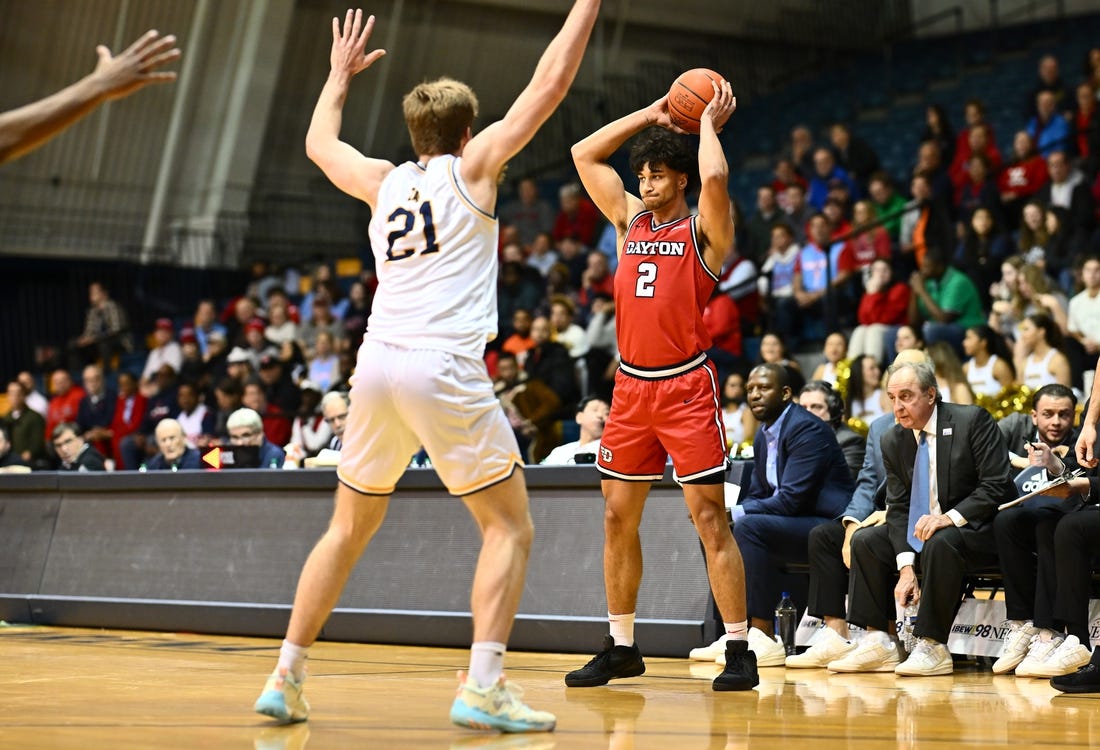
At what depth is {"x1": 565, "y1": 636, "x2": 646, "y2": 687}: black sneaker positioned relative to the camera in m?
5.89

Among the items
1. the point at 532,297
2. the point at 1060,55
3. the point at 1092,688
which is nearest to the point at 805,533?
the point at 1092,688

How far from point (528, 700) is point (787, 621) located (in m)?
2.35

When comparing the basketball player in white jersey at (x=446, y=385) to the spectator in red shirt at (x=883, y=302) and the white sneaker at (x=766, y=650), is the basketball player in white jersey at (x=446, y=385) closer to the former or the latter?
the white sneaker at (x=766, y=650)

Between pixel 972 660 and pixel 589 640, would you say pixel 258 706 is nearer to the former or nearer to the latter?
pixel 589 640

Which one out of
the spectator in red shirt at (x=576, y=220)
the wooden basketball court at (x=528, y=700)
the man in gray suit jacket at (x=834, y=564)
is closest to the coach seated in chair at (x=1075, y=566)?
the wooden basketball court at (x=528, y=700)

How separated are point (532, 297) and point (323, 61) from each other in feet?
21.3

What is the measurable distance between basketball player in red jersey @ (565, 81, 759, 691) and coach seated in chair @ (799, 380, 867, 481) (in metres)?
2.24

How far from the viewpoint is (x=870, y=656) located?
6703 mm

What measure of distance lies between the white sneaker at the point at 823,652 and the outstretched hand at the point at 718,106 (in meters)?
2.56

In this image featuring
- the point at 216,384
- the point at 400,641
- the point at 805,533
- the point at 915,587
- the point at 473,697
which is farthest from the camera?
the point at 216,384

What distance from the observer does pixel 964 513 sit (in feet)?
22.0

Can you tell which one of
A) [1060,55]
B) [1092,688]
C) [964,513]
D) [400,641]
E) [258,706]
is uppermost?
[1060,55]

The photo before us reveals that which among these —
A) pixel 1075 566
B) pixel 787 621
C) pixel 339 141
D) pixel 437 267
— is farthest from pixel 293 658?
pixel 1075 566

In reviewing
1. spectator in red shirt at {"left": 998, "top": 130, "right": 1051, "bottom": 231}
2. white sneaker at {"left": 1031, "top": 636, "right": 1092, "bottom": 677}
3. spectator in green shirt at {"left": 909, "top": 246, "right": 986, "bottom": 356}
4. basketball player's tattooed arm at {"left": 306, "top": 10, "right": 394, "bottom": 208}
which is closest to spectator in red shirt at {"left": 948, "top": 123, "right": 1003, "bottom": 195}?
spectator in red shirt at {"left": 998, "top": 130, "right": 1051, "bottom": 231}
